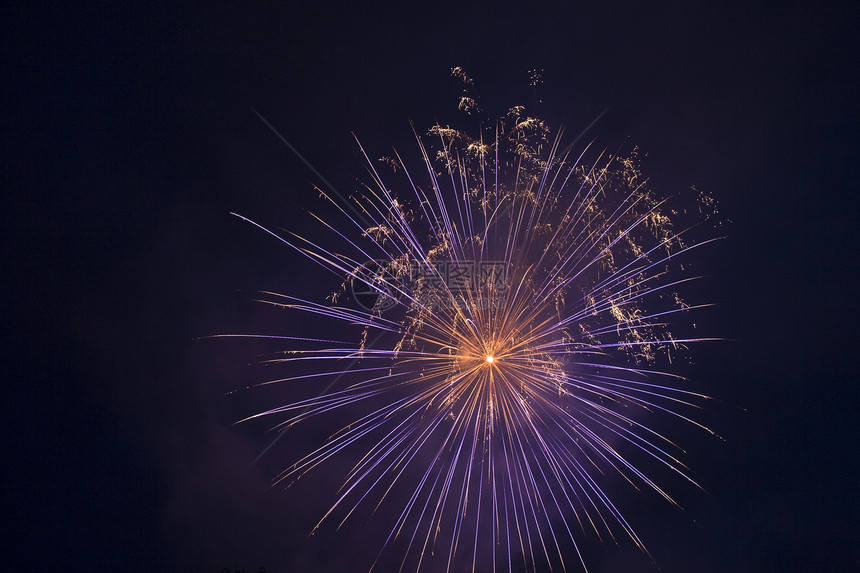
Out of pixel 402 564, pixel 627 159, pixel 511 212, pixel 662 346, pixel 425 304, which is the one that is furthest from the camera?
pixel 402 564

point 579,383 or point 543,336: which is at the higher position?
point 543,336

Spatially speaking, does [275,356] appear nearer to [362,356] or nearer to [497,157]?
[362,356]

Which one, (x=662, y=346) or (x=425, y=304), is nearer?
(x=425, y=304)

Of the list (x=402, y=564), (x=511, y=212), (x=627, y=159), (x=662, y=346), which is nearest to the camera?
(x=511, y=212)

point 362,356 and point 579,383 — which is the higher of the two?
point 362,356

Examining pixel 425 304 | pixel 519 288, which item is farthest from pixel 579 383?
pixel 425 304

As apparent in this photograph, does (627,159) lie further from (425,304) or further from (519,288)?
(425,304)

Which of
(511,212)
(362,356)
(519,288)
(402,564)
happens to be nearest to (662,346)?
(519,288)

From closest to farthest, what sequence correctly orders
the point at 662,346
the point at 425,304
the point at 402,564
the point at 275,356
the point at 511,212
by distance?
1. the point at 425,304
2. the point at 511,212
3. the point at 662,346
4. the point at 275,356
5. the point at 402,564

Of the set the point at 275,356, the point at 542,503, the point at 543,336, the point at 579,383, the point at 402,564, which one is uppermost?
the point at 275,356
